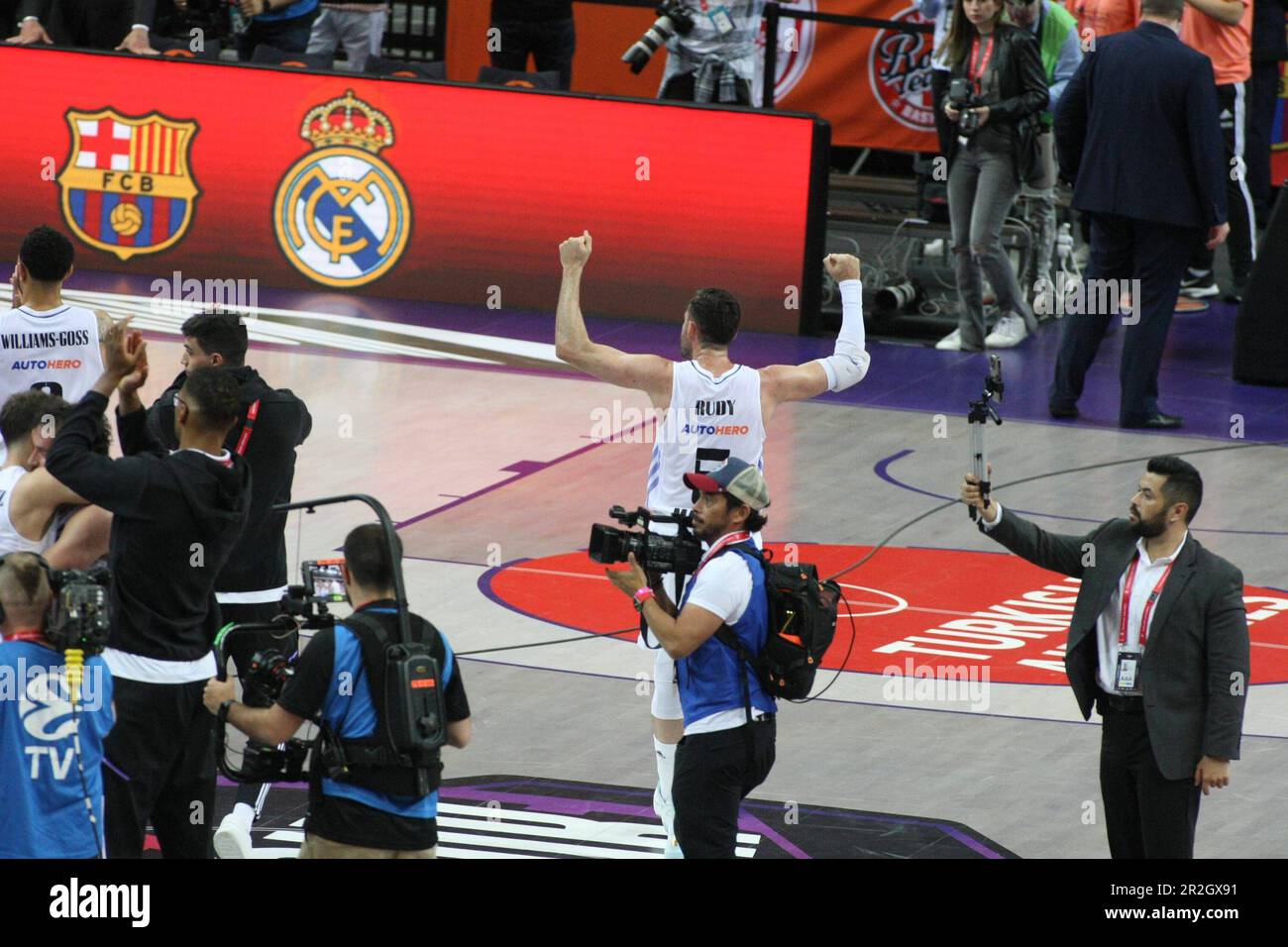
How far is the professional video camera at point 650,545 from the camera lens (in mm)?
7309

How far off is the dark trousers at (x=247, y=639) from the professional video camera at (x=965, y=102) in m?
8.95

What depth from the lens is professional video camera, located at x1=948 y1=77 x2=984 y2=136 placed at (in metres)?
16.2

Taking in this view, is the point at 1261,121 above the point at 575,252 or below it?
above

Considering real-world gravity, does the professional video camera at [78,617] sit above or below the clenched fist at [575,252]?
below

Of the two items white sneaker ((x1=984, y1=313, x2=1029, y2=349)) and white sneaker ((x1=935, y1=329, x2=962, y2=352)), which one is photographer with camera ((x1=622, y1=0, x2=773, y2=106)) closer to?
white sneaker ((x1=935, y1=329, x2=962, y2=352))

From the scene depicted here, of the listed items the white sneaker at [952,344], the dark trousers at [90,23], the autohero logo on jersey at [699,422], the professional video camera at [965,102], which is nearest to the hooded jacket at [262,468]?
the autohero logo on jersey at [699,422]

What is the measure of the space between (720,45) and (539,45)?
5.88 feet

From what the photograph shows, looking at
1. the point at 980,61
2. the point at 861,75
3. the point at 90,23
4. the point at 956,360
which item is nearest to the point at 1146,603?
the point at 980,61

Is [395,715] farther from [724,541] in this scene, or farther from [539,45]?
[539,45]

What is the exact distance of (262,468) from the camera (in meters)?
8.68

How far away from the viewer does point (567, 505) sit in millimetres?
13609
